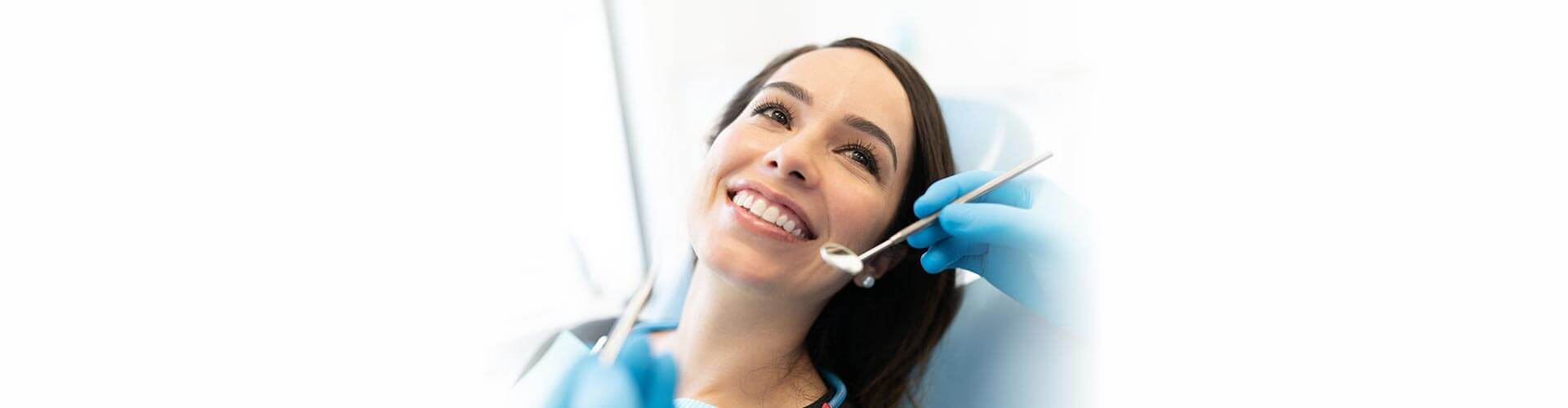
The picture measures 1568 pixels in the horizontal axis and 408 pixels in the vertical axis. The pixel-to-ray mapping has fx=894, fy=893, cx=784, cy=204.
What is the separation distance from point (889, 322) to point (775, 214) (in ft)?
0.98

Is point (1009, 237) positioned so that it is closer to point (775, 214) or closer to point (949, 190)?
point (949, 190)

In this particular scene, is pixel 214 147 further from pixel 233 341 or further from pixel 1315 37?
pixel 1315 37

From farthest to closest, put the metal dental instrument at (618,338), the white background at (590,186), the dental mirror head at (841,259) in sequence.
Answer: the metal dental instrument at (618,338), the dental mirror head at (841,259), the white background at (590,186)

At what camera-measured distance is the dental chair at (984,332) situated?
3.72 feet

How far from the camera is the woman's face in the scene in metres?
1.02

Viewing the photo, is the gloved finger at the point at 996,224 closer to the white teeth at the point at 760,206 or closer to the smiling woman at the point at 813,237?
the smiling woman at the point at 813,237

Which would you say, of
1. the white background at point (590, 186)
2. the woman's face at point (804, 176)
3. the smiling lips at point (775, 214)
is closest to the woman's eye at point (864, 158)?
the woman's face at point (804, 176)

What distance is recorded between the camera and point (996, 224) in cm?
101

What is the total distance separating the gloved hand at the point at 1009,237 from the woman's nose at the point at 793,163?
0.13 m

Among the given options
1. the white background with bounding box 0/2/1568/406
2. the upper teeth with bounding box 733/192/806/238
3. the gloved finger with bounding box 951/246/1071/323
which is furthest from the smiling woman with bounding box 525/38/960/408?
the white background with bounding box 0/2/1568/406

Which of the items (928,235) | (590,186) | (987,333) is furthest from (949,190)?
(590,186)

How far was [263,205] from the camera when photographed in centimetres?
107

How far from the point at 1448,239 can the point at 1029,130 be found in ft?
2.14

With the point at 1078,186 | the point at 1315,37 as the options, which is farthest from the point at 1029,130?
the point at 1315,37
